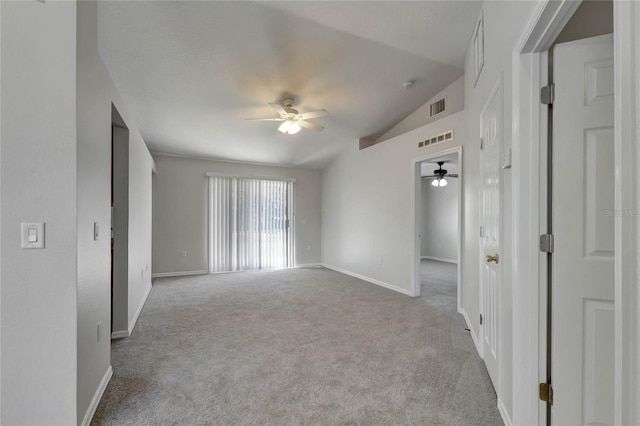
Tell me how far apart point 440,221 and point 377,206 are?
13.1 feet

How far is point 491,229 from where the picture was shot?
2.10 meters

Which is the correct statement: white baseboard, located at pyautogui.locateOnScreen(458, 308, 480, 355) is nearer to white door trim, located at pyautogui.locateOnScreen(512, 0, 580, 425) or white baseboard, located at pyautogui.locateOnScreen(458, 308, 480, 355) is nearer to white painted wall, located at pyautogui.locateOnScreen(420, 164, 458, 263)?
white door trim, located at pyautogui.locateOnScreen(512, 0, 580, 425)


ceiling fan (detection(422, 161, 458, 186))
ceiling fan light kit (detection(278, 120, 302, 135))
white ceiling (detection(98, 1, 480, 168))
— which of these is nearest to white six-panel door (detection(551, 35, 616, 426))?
white ceiling (detection(98, 1, 480, 168))

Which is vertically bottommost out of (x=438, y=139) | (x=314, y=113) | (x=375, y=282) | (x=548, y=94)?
(x=375, y=282)

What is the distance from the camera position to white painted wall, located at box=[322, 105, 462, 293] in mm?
4445

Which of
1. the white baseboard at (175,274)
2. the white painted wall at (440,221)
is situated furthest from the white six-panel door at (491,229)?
the white painted wall at (440,221)

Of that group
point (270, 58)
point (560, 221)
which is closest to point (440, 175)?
point (270, 58)

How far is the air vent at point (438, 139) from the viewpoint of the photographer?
380 centimetres

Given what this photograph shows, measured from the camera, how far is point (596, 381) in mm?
1291

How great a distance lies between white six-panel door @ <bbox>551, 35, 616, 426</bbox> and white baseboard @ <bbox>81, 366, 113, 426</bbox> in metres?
2.45

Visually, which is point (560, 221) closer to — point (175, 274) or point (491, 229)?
point (491, 229)

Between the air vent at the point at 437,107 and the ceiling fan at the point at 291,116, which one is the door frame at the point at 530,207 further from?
the air vent at the point at 437,107

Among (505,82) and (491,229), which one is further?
(491,229)

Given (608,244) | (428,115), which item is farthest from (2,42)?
(428,115)
